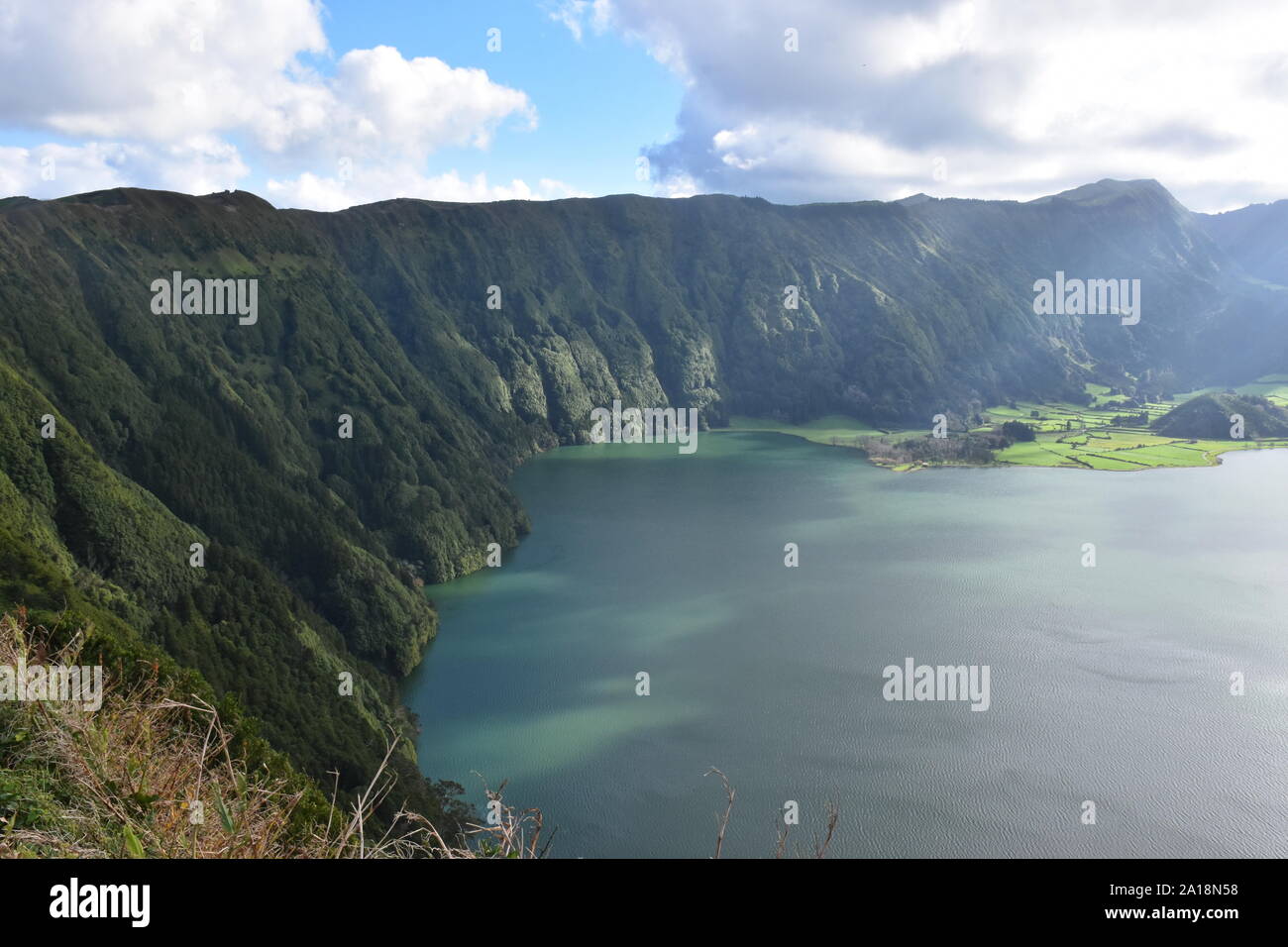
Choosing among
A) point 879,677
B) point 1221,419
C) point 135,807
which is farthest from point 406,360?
point 1221,419

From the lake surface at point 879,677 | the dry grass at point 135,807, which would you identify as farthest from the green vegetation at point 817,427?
the dry grass at point 135,807

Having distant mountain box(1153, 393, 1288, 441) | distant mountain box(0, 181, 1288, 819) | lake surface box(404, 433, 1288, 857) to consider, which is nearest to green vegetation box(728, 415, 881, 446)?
distant mountain box(0, 181, 1288, 819)

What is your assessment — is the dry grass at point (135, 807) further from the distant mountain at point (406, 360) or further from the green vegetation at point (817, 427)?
the green vegetation at point (817, 427)

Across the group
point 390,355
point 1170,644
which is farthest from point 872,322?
point 1170,644

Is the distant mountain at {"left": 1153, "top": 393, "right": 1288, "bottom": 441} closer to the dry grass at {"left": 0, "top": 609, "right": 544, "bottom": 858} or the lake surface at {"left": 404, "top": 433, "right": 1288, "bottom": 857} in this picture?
the lake surface at {"left": 404, "top": 433, "right": 1288, "bottom": 857}

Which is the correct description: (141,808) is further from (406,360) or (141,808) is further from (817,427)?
(817,427)
